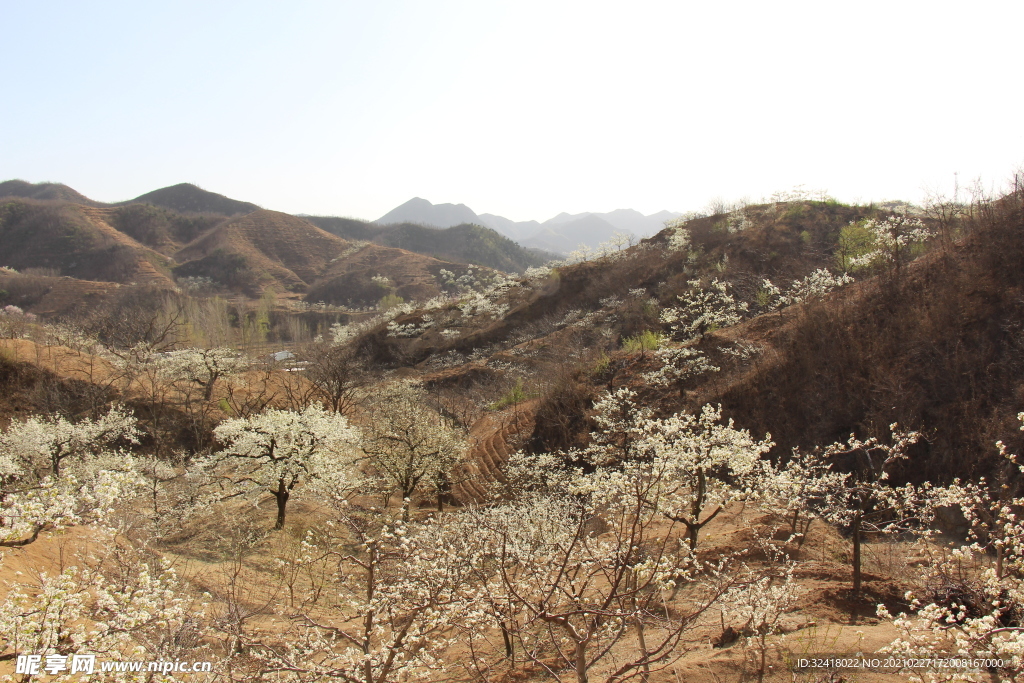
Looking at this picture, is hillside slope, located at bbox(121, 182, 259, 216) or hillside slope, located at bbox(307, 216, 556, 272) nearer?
hillside slope, located at bbox(307, 216, 556, 272)

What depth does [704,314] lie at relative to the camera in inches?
793

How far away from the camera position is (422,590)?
6.21 meters

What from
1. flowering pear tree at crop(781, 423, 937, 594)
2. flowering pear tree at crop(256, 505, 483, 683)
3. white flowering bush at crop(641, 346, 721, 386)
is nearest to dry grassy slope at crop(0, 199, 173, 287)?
white flowering bush at crop(641, 346, 721, 386)

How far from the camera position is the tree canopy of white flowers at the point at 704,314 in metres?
20.9

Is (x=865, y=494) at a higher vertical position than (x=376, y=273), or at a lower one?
lower

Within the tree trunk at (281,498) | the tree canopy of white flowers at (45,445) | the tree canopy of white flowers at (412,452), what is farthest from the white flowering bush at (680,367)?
the tree canopy of white flowers at (45,445)

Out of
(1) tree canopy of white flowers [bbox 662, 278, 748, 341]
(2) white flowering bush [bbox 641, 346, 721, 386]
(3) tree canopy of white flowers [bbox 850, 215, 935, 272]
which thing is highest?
(3) tree canopy of white flowers [bbox 850, 215, 935, 272]

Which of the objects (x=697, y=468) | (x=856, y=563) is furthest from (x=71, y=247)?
(x=856, y=563)

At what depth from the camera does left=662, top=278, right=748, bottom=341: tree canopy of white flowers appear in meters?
20.9

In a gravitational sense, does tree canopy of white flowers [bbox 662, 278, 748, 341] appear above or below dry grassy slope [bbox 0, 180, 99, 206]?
below

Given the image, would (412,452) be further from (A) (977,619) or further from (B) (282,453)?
(A) (977,619)

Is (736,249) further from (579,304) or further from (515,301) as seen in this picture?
(515,301)

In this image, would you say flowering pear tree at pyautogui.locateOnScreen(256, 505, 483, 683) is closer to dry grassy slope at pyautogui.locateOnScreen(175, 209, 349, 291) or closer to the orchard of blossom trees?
the orchard of blossom trees

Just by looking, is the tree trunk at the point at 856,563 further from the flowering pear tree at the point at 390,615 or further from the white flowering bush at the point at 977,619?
the flowering pear tree at the point at 390,615
